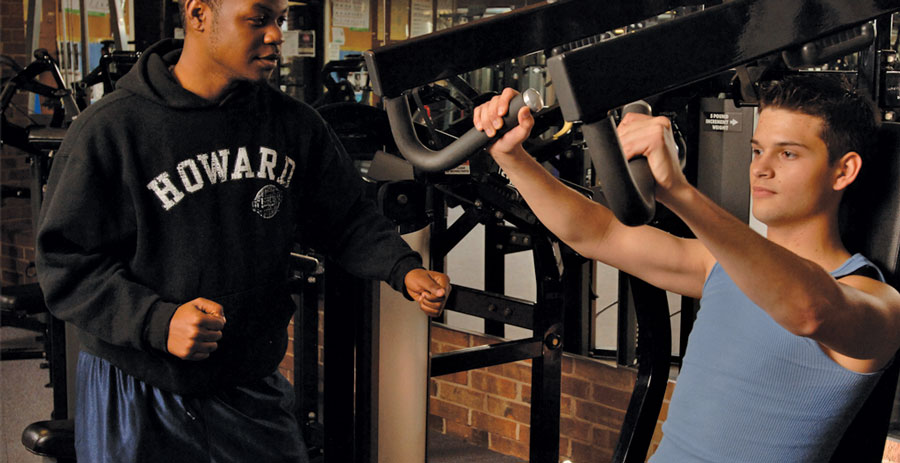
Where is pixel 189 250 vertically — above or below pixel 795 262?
below

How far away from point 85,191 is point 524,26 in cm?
98

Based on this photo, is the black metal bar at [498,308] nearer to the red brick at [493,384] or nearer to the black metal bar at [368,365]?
the black metal bar at [368,365]

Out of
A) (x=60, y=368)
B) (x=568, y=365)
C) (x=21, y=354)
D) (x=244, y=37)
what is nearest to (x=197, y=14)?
(x=244, y=37)

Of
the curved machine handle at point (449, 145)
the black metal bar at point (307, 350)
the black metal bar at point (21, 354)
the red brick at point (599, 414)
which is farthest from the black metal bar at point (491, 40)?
the black metal bar at point (21, 354)

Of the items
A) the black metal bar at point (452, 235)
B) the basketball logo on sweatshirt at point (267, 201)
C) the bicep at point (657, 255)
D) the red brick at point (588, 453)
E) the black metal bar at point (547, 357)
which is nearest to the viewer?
the bicep at point (657, 255)

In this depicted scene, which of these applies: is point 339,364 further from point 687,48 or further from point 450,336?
point 687,48

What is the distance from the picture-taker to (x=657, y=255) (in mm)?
1685

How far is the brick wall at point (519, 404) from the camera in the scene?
11.6 feet

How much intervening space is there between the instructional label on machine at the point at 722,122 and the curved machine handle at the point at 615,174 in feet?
6.58

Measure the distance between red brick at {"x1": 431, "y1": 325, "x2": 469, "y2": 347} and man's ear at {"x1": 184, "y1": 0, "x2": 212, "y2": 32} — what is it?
7.56ft

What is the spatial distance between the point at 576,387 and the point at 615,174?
9.31 ft

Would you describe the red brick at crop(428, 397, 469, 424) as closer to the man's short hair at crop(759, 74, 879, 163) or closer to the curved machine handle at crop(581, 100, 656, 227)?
the man's short hair at crop(759, 74, 879, 163)

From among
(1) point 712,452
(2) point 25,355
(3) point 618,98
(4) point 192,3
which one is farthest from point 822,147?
(2) point 25,355

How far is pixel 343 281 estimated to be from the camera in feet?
8.58
